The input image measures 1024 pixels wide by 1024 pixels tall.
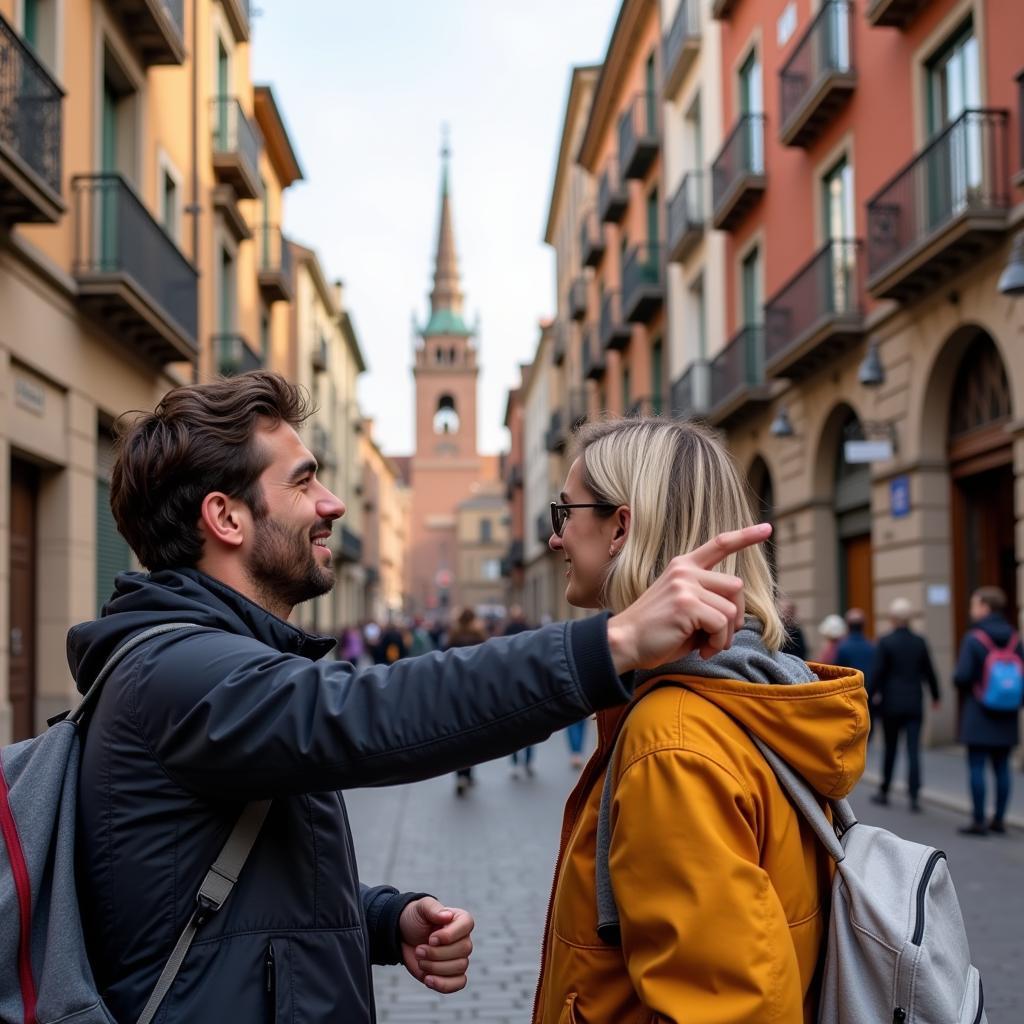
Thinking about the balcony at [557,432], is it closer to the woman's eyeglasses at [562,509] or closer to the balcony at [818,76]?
the balcony at [818,76]

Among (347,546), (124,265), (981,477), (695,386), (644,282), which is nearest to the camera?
(124,265)

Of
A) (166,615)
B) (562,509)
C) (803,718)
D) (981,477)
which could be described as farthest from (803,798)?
(981,477)

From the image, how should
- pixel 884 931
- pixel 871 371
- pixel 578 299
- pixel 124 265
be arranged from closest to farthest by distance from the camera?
1. pixel 884 931
2. pixel 124 265
3. pixel 871 371
4. pixel 578 299

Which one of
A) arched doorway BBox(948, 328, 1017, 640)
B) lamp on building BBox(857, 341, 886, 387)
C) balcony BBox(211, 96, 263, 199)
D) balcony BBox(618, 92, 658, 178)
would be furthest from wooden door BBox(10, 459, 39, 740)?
balcony BBox(618, 92, 658, 178)

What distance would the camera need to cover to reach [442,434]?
113 metres

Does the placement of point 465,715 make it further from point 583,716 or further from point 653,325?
point 653,325

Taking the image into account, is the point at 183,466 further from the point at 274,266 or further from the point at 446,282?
the point at 446,282

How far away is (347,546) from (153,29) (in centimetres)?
3279

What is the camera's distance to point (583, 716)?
1.67 metres

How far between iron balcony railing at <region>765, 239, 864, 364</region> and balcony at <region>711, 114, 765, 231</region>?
8.37ft

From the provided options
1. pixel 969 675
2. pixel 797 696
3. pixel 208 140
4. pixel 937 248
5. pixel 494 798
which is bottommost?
pixel 494 798

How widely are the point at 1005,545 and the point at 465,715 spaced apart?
14.7 m

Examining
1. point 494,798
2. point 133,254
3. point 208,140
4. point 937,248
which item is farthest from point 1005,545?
point 208,140

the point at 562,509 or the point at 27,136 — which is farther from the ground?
the point at 27,136
